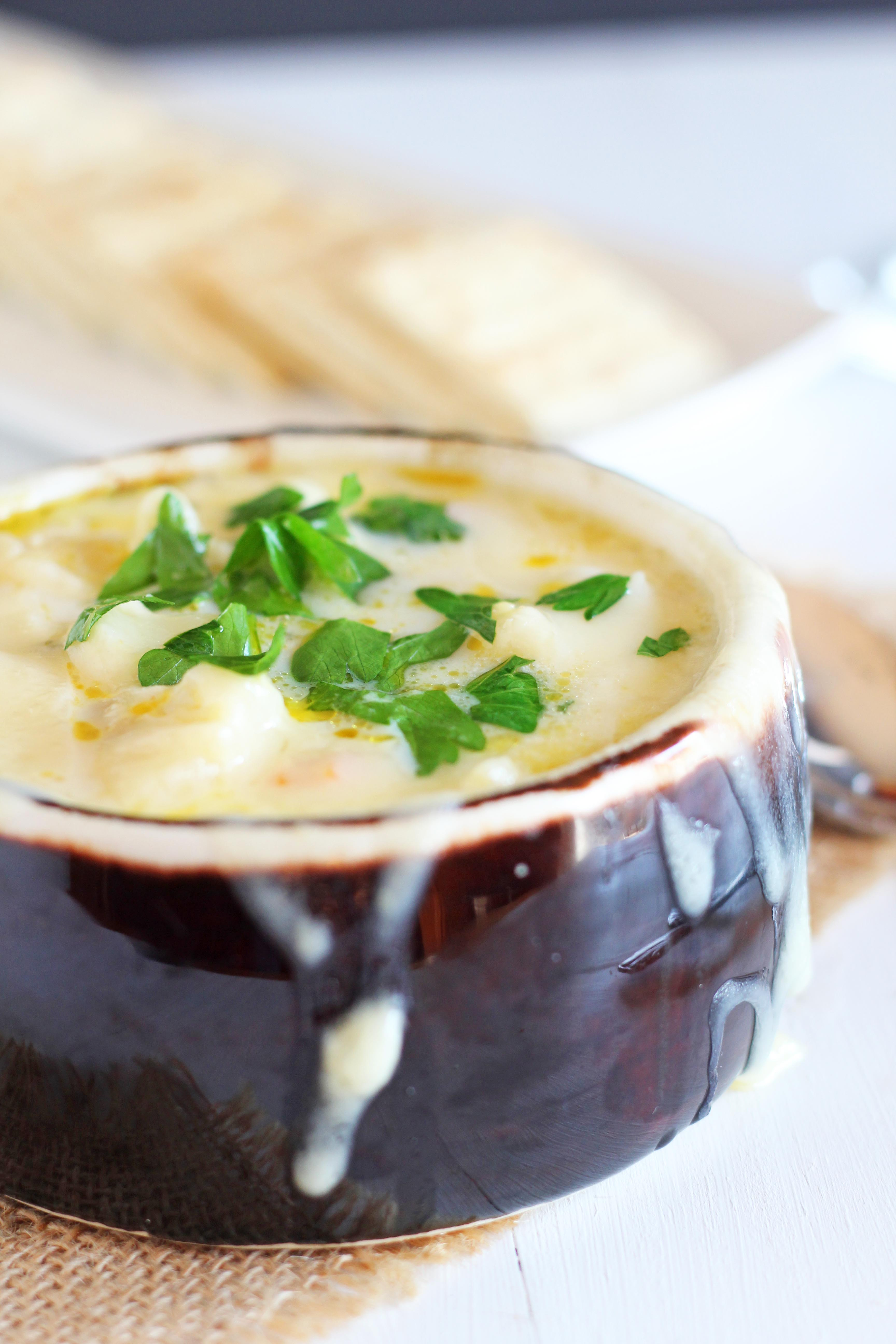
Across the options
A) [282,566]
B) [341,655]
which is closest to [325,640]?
[341,655]

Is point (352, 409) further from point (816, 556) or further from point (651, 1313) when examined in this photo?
point (651, 1313)

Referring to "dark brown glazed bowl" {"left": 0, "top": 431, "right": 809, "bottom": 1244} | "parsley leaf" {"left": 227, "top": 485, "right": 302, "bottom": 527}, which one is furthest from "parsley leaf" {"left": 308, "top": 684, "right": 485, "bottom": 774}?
"parsley leaf" {"left": 227, "top": 485, "right": 302, "bottom": 527}

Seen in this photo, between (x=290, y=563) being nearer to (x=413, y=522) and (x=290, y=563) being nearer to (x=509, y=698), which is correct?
(x=413, y=522)

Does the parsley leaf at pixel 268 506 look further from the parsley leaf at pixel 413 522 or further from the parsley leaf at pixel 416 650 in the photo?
the parsley leaf at pixel 416 650

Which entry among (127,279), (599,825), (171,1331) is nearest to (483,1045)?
(599,825)

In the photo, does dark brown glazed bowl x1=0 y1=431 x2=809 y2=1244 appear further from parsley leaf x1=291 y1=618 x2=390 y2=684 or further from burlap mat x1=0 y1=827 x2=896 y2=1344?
parsley leaf x1=291 y1=618 x2=390 y2=684

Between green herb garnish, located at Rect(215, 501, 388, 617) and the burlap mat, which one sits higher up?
green herb garnish, located at Rect(215, 501, 388, 617)
